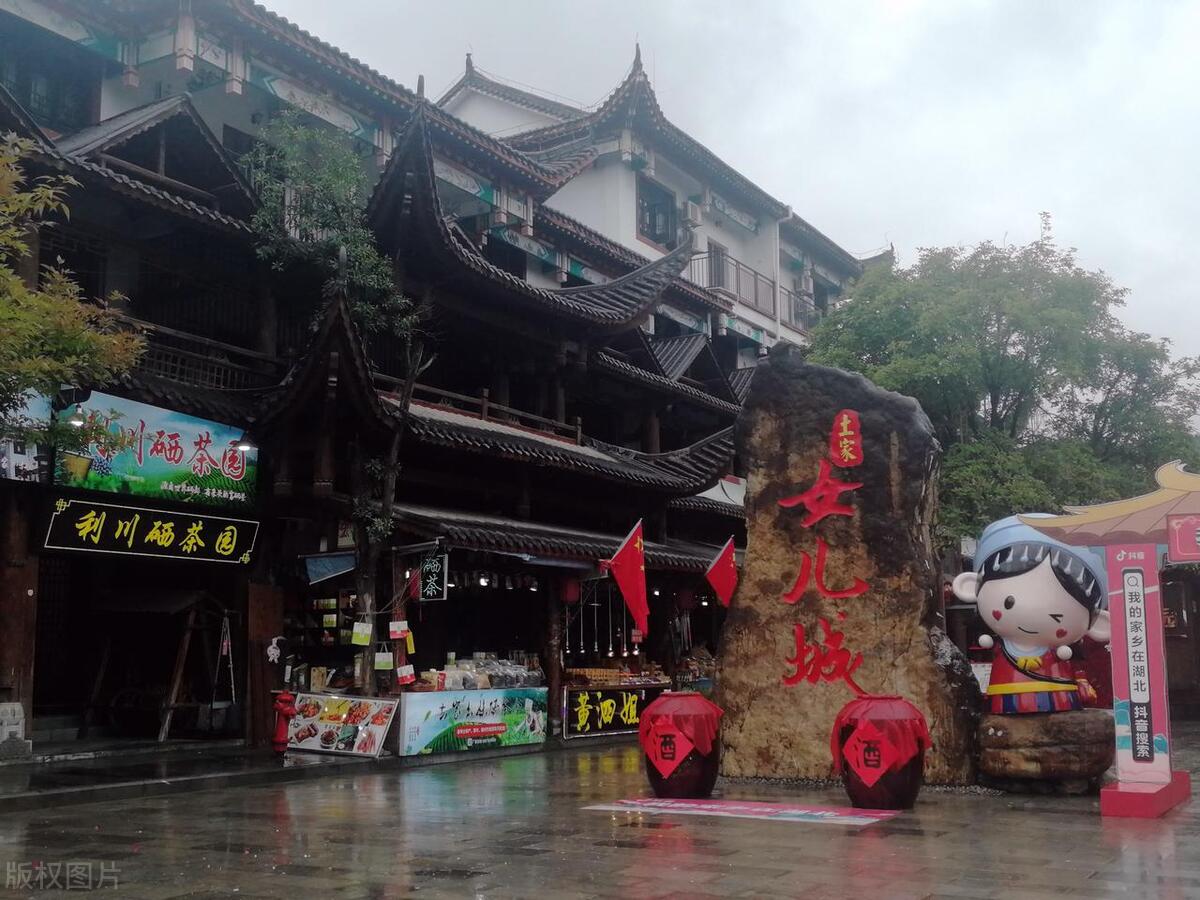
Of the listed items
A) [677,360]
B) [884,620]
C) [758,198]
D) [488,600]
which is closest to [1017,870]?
[884,620]

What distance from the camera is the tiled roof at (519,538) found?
1508cm

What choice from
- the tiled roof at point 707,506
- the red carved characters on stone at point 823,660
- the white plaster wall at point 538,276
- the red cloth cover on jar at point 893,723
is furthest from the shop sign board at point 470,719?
the white plaster wall at point 538,276

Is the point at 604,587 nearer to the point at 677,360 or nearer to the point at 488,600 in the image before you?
the point at 488,600

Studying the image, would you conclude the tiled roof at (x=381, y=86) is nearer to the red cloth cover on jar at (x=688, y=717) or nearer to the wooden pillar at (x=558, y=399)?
the wooden pillar at (x=558, y=399)

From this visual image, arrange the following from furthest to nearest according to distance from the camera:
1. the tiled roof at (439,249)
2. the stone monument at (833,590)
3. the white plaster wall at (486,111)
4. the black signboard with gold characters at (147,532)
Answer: the white plaster wall at (486,111) < the tiled roof at (439,249) < the black signboard with gold characters at (147,532) < the stone monument at (833,590)

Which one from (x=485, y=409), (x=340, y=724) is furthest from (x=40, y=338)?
(x=485, y=409)

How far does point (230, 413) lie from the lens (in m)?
15.2

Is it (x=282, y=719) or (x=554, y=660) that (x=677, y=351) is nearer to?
(x=554, y=660)

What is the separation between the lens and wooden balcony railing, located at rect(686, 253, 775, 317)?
31359 millimetres

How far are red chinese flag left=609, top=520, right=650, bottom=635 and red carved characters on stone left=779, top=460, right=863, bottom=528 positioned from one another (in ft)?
15.2

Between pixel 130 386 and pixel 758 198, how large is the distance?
74.4ft

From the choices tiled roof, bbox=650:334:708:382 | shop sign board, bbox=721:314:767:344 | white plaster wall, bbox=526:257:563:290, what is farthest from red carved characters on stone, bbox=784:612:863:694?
shop sign board, bbox=721:314:767:344

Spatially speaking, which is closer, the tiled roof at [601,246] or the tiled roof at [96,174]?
the tiled roof at [96,174]

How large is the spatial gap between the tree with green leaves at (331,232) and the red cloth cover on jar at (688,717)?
5.37m
